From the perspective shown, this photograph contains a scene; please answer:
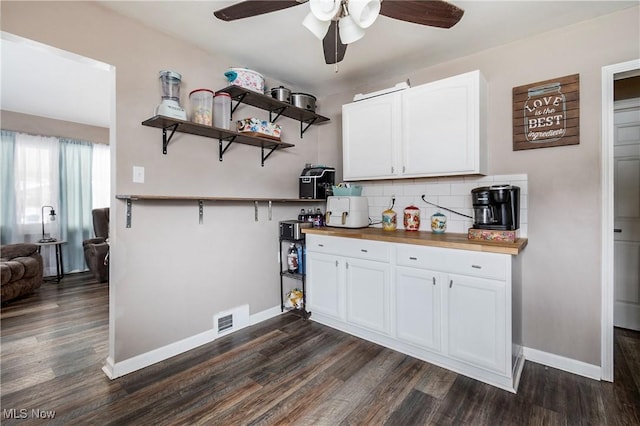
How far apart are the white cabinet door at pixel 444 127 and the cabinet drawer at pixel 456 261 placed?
25.5 inches

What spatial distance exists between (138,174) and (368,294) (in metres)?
1.95

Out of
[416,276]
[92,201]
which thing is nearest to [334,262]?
[416,276]

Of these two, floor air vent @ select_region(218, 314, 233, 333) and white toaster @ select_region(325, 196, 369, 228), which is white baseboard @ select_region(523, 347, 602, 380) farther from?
floor air vent @ select_region(218, 314, 233, 333)

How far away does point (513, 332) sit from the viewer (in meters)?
1.88

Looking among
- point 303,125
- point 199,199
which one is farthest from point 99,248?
point 303,125

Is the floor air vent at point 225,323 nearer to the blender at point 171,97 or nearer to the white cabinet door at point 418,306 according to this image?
the white cabinet door at point 418,306

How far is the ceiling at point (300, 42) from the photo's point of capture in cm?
186

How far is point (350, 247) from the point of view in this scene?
253 cm

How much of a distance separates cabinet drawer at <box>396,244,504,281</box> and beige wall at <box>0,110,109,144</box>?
17.4ft

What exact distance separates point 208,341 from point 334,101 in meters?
2.72

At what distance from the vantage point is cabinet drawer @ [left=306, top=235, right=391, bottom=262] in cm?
234

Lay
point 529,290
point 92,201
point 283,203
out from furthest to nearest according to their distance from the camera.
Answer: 1. point 92,201
2. point 283,203
3. point 529,290

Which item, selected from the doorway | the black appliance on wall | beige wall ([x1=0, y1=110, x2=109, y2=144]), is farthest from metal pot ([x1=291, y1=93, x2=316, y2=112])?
beige wall ([x1=0, y1=110, x2=109, y2=144])

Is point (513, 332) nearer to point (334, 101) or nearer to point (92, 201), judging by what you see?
point (334, 101)
